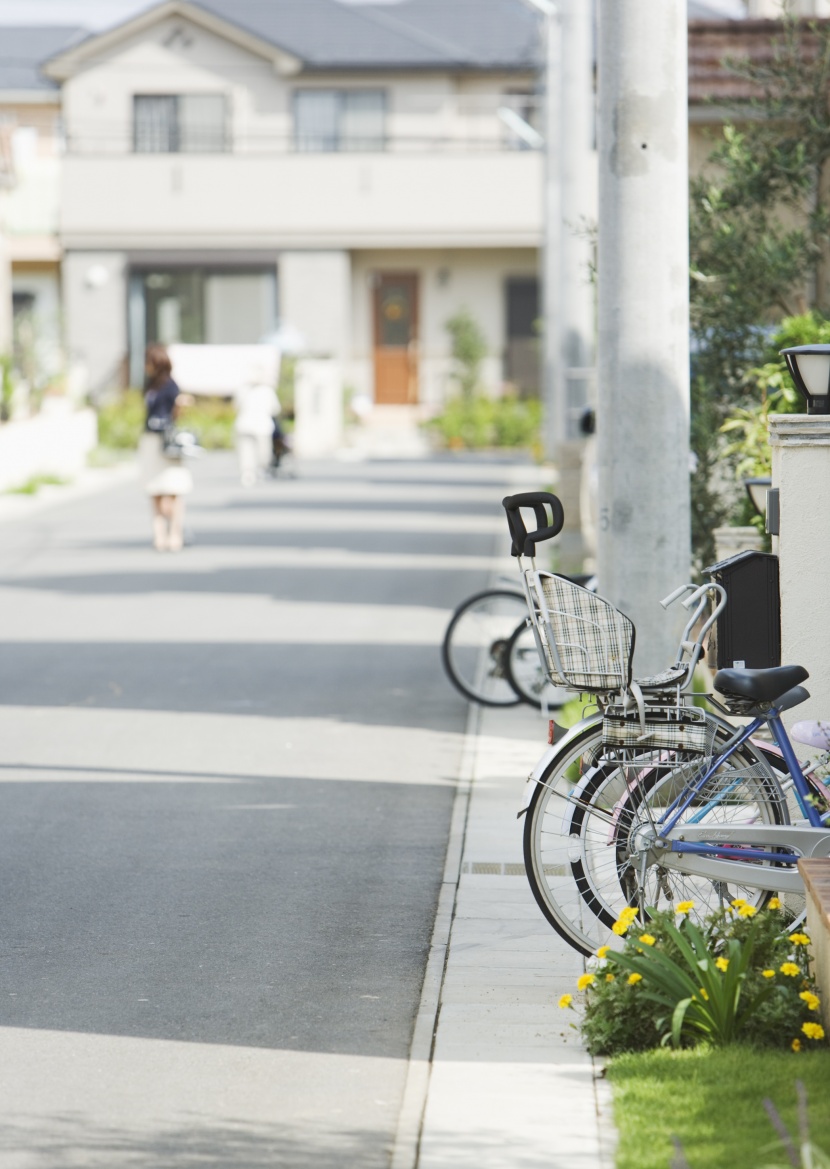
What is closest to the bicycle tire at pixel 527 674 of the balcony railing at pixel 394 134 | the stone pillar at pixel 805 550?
the stone pillar at pixel 805 550

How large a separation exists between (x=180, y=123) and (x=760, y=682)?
42.2 meters

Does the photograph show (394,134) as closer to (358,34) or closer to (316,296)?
(358,34)

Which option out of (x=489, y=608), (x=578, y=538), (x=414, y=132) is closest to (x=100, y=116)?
(x=414, y=132)

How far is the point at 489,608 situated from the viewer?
1192cm

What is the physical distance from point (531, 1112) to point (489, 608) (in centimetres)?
707

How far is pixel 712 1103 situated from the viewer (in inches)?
191

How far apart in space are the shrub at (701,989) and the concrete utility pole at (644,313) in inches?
126

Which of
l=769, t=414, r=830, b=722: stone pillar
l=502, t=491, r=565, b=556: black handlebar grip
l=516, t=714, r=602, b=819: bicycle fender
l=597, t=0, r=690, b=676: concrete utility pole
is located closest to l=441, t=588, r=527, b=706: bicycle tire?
l=597, t=0, r=690, b=676: concrete utility pole

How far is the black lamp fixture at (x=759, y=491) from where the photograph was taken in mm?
9172

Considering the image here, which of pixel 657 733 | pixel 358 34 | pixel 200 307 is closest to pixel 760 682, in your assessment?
pixel 657 733

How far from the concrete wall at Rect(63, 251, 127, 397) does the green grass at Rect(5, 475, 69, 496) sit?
1445cm

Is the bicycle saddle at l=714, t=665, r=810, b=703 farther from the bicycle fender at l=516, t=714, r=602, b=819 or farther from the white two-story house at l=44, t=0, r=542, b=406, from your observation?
the white two-story house at l=44, t=0, r=542, b=406

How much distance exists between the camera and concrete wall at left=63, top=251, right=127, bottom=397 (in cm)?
4512

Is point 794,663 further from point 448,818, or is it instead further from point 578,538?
point 578,538
